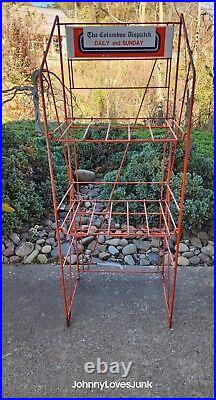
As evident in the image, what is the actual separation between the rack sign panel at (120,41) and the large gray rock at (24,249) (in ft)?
5.11

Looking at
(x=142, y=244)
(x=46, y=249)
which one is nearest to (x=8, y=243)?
(x=46, y=249)

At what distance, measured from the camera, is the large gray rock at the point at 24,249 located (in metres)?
2.66

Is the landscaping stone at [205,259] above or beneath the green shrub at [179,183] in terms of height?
beneath

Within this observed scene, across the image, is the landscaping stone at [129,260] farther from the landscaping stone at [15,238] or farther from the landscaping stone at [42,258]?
the landscaping stone at [15,238]

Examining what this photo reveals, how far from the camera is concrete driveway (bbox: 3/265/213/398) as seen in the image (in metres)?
1.67

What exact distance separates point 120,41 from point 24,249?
67.8 inches

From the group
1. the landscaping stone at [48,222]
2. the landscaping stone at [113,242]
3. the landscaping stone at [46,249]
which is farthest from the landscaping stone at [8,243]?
the landscaping stone at [113,242]

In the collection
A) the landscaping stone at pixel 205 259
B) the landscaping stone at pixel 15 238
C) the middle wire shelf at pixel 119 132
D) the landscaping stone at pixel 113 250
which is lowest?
the landscaping stone at pixel 205 259

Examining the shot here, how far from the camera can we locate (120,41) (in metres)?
1.64

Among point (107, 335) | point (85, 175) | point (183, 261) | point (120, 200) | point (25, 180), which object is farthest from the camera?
A: point (85, 175)

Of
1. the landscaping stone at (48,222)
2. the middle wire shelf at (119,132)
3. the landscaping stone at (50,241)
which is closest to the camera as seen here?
the middle wire shelf at (119,132)

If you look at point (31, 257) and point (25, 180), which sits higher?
point (25, 180)

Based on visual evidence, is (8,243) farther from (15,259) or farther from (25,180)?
(25,180)

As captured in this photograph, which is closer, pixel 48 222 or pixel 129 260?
pixel 129 260
